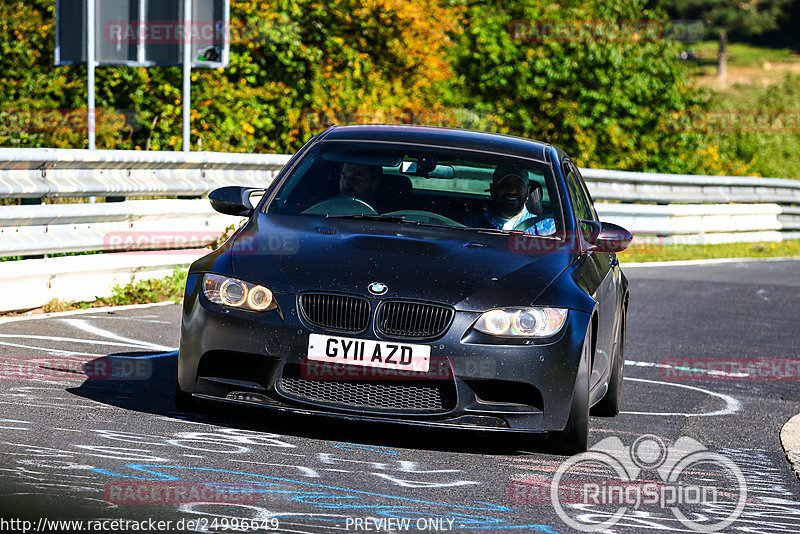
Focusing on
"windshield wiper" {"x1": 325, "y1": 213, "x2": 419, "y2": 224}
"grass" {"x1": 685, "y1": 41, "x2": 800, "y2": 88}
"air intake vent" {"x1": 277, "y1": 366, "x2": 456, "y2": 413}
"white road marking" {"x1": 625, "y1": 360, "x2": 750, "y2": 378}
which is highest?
"windshield wiper" {"x1": 325, "y1": 213, "x2": 419, "y2": 224}

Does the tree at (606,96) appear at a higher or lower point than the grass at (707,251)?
higher

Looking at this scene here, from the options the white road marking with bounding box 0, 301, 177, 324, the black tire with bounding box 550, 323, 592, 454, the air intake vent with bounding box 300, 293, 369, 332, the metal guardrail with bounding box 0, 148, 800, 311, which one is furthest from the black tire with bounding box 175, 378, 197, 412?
the metal guardrail with bounding box 0, 148, 800, 311

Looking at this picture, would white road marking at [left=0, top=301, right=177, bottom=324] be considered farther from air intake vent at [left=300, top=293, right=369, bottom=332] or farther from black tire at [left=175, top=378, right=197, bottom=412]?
air intake vent at [left=300, top=293, right=369, bottom=332]

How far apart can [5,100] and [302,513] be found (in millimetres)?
19113

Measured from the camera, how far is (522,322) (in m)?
6.09

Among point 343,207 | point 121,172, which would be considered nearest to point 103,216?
point 121,172

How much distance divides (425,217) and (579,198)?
135 centimetres

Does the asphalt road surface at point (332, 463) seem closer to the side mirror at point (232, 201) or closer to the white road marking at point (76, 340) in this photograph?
the white road marking at point (76, 340)

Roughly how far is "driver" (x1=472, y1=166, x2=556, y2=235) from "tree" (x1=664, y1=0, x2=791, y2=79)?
102 metres

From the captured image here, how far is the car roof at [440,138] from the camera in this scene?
758cm

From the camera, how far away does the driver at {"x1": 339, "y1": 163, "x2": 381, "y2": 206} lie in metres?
7.25

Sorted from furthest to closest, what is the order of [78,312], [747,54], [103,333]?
[747,54], [78,312], [103,333]

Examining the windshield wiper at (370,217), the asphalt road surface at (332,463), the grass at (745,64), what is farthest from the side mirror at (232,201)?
the grass at (745,64)

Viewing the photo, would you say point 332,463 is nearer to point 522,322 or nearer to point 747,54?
point 522,322
